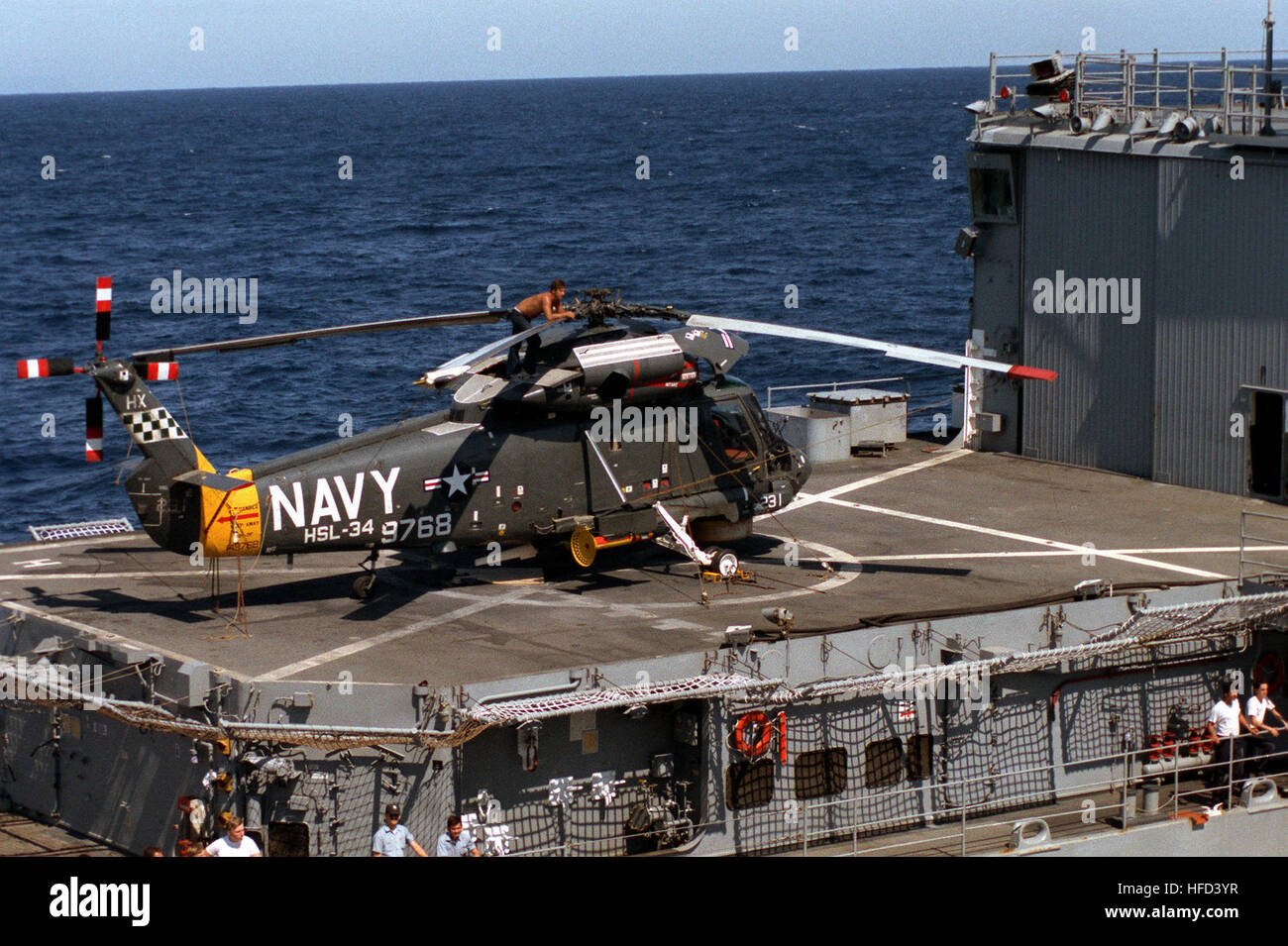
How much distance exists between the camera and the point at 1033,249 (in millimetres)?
30812

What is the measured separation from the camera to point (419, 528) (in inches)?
909

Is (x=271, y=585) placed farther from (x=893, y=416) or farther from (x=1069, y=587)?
(x=893, y=416)

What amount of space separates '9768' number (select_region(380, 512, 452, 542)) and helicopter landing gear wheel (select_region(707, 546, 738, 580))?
4.03 m

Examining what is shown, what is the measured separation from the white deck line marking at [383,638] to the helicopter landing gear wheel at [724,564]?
9.12 feet

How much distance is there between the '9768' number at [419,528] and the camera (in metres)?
22.9

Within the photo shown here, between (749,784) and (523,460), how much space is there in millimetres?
6154

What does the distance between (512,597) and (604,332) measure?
3978 millimetres

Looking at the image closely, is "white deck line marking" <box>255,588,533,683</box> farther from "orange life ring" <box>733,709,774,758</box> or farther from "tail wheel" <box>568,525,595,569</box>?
"orange life ring" <box>733,709,774,758</box>

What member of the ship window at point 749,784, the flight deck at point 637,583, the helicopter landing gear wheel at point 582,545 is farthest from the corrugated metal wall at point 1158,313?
the ship window at point 749,784

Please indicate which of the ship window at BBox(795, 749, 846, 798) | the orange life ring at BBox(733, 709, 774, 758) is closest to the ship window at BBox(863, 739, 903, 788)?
the ship window at BBox(795, 749, 846, 798)

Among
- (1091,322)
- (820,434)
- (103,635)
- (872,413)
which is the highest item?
(1091,322)

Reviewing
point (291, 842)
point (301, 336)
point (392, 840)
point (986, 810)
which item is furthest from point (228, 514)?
point (986, 810)

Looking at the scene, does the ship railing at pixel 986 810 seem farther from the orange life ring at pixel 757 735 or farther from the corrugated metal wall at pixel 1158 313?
the corrugated metal wall at pixel 1158 313

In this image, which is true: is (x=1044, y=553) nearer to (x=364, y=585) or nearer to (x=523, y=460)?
(x=523, y=460)
